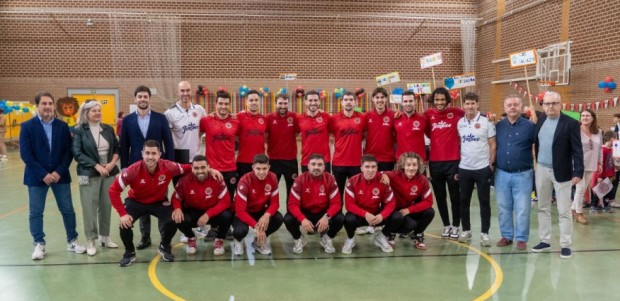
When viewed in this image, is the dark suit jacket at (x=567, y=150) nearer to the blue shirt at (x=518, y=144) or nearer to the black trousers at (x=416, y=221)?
the blue shirt at (x=518, y=144)

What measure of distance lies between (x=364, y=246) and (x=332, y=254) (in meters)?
0.51

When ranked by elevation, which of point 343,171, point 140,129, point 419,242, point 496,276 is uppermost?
point 140,129

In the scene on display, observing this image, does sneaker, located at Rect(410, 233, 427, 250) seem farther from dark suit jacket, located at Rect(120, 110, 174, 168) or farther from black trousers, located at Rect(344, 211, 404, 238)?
dark suit jacket, located at Rect(120, 110, 174, 168)

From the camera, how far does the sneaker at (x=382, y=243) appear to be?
5180 mm

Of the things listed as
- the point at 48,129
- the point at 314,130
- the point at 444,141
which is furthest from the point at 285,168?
the point at 48,129

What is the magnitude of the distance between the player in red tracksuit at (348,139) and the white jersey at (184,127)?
5.58 ft

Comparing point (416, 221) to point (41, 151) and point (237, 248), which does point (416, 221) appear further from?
point (41, 151)

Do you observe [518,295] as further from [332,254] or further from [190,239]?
[190,239]

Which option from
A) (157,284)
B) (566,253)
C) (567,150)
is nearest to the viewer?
(157,284)

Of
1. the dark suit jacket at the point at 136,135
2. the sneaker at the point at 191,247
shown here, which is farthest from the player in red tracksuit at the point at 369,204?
the dark suit jacket at the point at 136,135

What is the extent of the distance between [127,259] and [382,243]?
110 inches

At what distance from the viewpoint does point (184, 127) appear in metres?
5.50

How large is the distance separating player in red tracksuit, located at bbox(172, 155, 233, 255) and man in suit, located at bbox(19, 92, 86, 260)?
1.18 meters

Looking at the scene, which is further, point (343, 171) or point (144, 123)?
point (343, 171)
